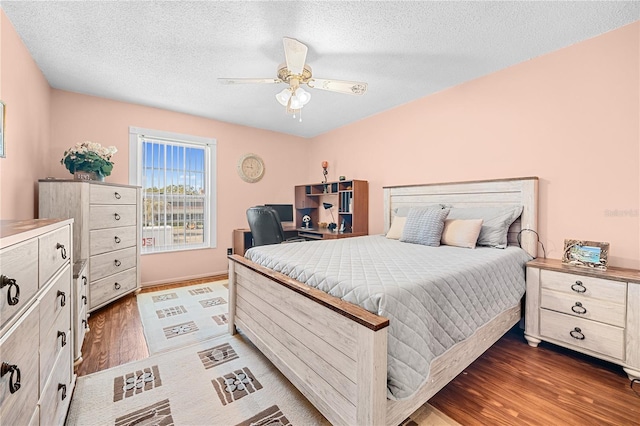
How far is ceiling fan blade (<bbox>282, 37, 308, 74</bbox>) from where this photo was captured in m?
1.87

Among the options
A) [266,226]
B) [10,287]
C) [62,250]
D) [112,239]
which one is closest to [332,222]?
[266,226]

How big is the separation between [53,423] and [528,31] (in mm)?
3710

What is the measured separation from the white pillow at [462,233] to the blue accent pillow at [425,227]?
69 millimetres

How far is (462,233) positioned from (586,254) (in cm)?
85

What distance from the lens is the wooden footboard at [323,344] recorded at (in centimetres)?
109

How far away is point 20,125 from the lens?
221cm

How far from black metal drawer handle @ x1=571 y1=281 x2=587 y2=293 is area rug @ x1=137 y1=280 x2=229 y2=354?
2.77 m

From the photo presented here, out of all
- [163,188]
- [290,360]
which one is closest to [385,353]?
[290,360]

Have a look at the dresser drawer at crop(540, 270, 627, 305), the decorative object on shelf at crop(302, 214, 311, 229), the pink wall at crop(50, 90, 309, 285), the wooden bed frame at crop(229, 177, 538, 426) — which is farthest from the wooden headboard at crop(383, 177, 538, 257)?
the pink wall at crop(50, 90, 309, 285)

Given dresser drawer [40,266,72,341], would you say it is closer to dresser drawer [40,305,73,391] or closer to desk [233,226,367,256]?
dresser drawer [40,305,73,391]

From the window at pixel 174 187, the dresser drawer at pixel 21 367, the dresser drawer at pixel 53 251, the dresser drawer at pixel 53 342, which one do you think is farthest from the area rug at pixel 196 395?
the window at pixel 174 187

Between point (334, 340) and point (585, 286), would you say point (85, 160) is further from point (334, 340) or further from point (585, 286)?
point (585, 286)

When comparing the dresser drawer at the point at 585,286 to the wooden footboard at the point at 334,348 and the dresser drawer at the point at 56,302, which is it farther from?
the dresser drawer at the point at 56,302

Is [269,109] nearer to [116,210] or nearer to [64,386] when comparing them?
[116,210]
